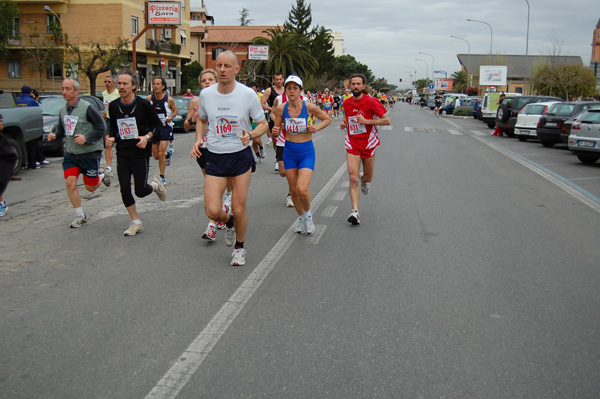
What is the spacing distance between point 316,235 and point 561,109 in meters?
15.9

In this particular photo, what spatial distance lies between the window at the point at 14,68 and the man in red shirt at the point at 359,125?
46062 mm

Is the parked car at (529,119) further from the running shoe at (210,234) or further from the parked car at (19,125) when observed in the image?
the running shoe at (210,234)

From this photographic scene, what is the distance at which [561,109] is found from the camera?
20.1 metres

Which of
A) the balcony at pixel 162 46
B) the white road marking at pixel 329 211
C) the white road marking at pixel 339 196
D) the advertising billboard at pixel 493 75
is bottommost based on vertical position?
the white road marking at pixel 329 211

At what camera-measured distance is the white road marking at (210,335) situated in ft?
11.2

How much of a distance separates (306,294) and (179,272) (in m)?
1.33

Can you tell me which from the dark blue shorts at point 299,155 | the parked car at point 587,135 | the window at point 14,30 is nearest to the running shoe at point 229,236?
the dark blue shorts at point 299,155

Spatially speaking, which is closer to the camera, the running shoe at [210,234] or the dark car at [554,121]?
the running shoe at [210,234]

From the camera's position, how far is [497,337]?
4254 mm

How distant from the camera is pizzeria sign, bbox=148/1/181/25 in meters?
37.6

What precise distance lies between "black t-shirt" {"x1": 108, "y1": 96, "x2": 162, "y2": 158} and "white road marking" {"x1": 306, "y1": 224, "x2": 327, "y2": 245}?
2.25m

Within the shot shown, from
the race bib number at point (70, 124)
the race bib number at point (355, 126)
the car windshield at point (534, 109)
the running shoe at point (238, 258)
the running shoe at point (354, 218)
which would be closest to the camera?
the running shoe at point (238, 258)

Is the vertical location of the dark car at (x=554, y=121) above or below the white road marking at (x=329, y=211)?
above

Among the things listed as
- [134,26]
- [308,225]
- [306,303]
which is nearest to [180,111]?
[308,225]
